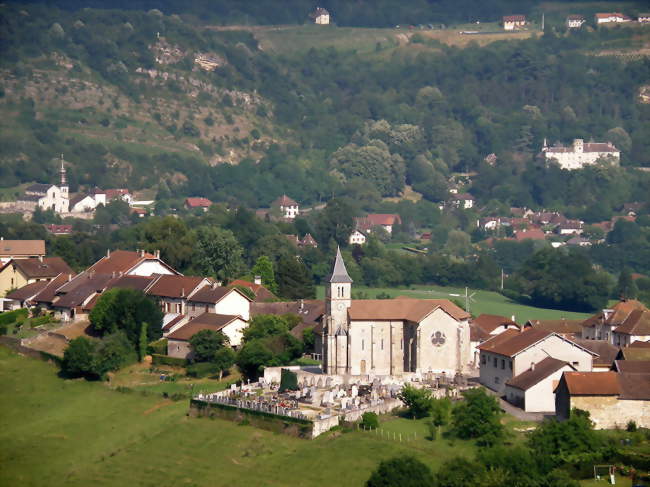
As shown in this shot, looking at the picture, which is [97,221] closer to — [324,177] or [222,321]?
[324,177]

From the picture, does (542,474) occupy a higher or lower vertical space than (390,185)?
lower

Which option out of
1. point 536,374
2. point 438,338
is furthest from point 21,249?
point 536,374

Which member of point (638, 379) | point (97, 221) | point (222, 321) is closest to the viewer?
point (638, 379)

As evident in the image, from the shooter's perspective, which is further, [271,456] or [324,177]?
[324,177]

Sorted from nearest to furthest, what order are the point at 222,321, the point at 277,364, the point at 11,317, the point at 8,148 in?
the point at 277,364, the point at 222,321, the point at 11,317, the point at 8,148

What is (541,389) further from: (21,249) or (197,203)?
(197,203)

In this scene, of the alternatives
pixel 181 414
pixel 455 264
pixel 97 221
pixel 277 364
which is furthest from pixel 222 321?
pixel 97 221
